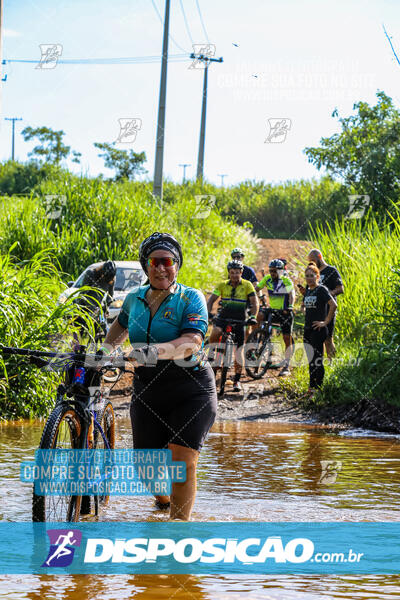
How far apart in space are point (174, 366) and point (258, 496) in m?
2.41

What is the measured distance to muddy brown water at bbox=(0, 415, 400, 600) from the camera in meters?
5.08

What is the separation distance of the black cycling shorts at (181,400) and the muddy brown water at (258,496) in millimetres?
858

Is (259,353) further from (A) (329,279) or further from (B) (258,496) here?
(B) (258,496)

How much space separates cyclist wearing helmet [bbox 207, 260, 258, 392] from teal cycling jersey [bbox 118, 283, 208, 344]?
8.33 m

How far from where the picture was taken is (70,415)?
5680mm

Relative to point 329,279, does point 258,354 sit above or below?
below

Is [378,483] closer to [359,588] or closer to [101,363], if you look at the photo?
[359,588]

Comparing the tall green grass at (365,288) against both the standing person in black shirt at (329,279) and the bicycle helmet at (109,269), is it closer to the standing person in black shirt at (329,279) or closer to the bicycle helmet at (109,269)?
the standing person in black shirt at (329,279)

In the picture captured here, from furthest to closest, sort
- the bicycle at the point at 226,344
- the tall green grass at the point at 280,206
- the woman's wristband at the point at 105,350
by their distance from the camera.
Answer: the tall green grass at the point at 280,206 < the bicycle at the point at 226,344 < the woman's wristband at the point at 105,350

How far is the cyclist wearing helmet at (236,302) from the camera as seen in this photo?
14250 mm

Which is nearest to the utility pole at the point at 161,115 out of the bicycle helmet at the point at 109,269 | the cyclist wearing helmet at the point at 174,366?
the bicycle helmet at the point at 109,269

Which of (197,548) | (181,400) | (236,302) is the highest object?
(236,302)

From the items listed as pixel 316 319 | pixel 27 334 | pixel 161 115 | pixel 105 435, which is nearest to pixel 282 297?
pixel 316 319

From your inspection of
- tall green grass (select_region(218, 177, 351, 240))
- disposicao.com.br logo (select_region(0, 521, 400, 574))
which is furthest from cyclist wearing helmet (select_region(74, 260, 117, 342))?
tall green grass (select_region(218, 177, 351, 240))
